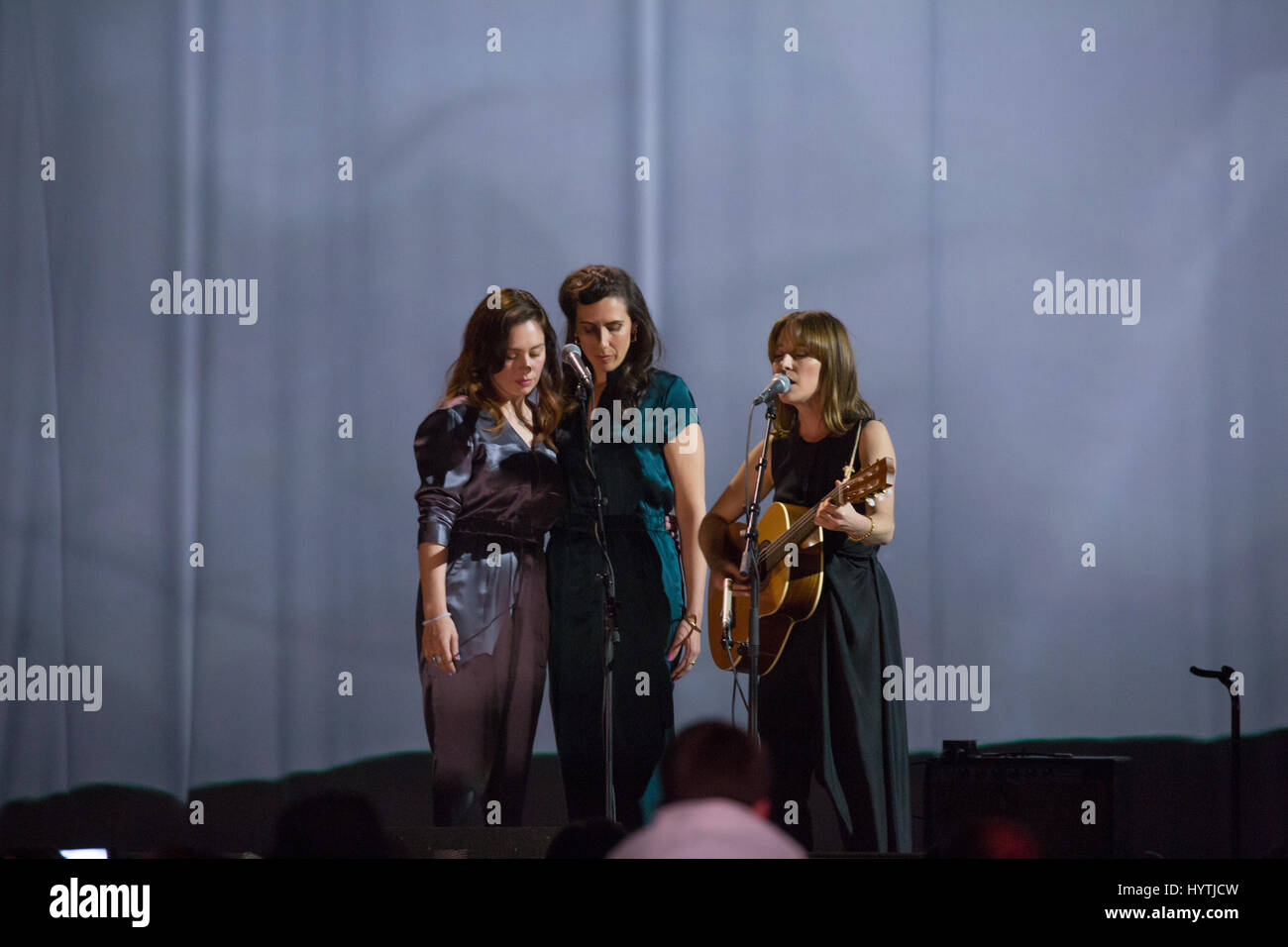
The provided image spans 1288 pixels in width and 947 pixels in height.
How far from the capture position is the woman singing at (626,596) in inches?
186

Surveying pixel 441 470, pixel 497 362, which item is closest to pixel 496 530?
pixel 441 470

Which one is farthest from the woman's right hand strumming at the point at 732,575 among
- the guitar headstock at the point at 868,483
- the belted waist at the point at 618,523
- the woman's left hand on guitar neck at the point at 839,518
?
the guitar headstock at the point at 868,483

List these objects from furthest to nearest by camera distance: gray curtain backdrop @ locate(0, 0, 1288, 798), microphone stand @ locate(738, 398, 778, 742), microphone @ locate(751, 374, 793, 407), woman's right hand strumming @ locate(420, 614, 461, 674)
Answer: gray curtain backdrop @ locate(0, 0, 1288, 798)
woman's right hand strumming @ locate(420, 614, 461, 674)
microphone @ locate(751, 374, 793, 407)
microphone stand @ locate(738, 398, 778, 742)

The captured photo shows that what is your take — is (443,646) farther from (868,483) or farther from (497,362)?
(868,483)

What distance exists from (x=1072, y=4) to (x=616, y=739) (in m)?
3.43

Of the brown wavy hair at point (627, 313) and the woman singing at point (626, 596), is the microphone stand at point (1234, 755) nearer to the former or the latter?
the woman singing at point (626, 596)

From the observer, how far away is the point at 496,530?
4844 mm

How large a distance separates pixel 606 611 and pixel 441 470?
3.33 ft

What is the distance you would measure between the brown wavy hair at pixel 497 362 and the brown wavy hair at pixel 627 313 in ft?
0.27

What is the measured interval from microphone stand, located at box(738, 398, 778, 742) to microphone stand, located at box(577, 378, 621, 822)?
479 mm

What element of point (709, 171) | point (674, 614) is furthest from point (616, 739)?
point (709, 171)

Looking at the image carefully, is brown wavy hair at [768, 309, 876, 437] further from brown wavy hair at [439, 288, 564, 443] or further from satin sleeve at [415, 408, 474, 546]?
satin sleeve at [415, 408, 474, 546]

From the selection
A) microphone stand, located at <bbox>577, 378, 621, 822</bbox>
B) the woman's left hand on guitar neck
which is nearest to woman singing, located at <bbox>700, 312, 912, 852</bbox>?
the woman's left hand on guitar neck

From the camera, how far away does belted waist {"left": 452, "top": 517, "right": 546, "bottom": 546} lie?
4828 millimetres
